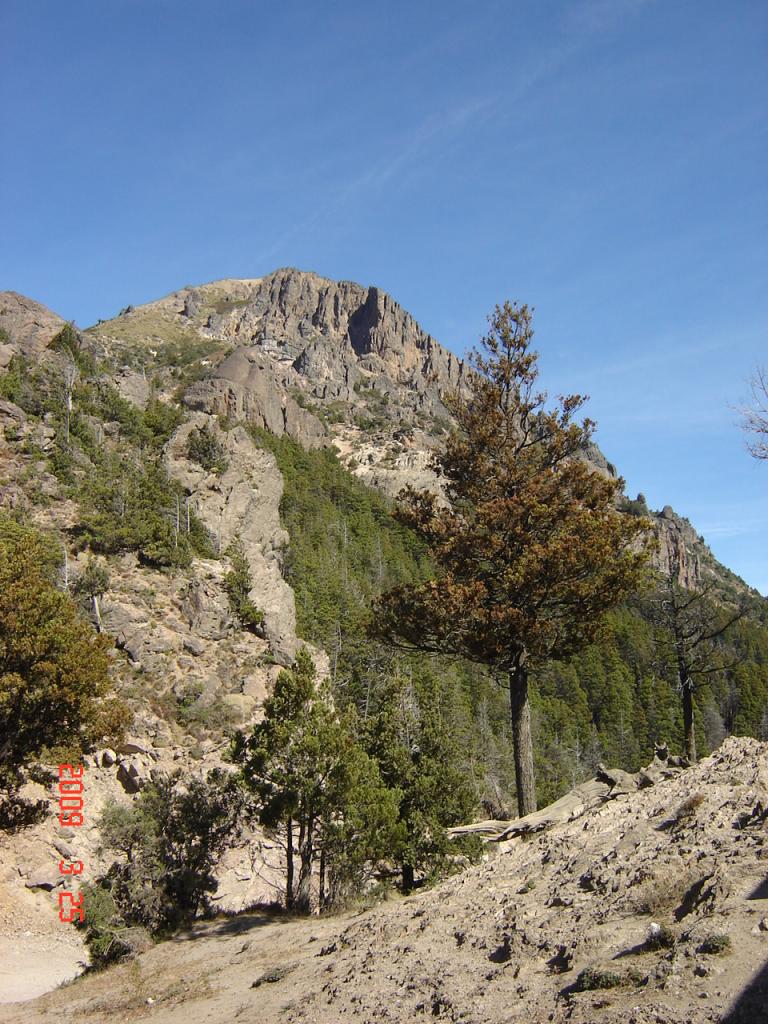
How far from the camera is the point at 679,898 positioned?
4.95 metres

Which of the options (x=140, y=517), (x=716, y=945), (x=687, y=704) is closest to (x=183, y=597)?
(x=140, y=517)

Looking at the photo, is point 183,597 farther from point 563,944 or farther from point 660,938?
point 660,938

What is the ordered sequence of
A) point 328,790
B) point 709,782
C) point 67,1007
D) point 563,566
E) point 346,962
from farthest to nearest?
point 328,790, point 563,566, point 67,1007, point 709,782, point 346,962

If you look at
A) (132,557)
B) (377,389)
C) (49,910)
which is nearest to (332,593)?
(132,557)

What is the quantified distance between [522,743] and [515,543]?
358 cm

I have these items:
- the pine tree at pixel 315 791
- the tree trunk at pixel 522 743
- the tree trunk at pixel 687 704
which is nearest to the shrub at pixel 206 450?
the pine tree at pixel 315 791

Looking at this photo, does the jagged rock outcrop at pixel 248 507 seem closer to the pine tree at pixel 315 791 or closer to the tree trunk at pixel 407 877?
the tree trunk at pixel 407 877

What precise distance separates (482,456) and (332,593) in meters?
47.1

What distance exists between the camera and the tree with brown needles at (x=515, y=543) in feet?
35.9

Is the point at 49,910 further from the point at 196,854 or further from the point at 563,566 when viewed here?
the point at 563,566

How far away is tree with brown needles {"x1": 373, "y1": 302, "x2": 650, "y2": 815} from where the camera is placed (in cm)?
1093
